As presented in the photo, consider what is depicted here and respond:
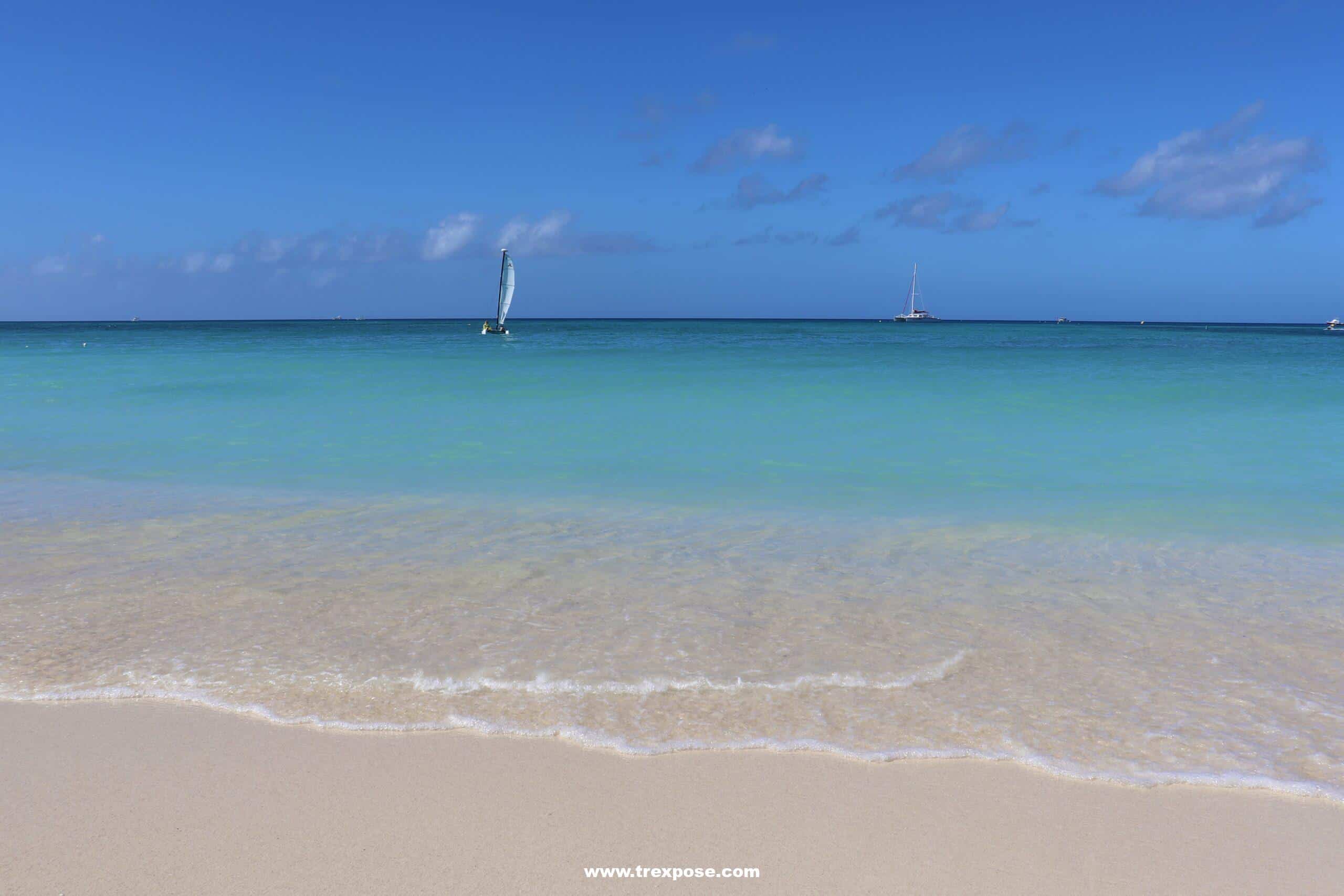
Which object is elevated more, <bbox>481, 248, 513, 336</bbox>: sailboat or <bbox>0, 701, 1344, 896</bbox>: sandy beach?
<bbox>481, 248, 513, 336</bbox>: sailboat

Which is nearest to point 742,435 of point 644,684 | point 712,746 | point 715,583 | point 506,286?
point 715,583

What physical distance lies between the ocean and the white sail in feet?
110

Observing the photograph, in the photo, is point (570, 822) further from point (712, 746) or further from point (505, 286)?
point (505, 286)

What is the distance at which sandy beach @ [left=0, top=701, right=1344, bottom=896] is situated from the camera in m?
2.66

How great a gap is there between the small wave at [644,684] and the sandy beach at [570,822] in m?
0.47

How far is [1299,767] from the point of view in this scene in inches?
132

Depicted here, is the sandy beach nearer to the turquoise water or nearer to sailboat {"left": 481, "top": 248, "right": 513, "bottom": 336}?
the turquoise water

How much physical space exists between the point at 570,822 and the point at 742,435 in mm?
11153

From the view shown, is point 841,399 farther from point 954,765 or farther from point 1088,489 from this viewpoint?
point 954,765

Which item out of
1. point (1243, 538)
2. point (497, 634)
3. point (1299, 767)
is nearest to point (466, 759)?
point (497, 634)

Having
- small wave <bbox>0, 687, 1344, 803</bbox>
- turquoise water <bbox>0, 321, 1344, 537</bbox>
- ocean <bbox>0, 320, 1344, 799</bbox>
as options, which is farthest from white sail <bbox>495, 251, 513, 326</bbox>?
small wave <bbox>0, 687, 1344, 803</bbox>

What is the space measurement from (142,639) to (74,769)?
1.39 meters

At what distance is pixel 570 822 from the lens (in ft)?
9.65

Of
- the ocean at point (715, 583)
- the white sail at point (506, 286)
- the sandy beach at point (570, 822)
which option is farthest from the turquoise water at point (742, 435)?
the white sail at point (506, 286)
